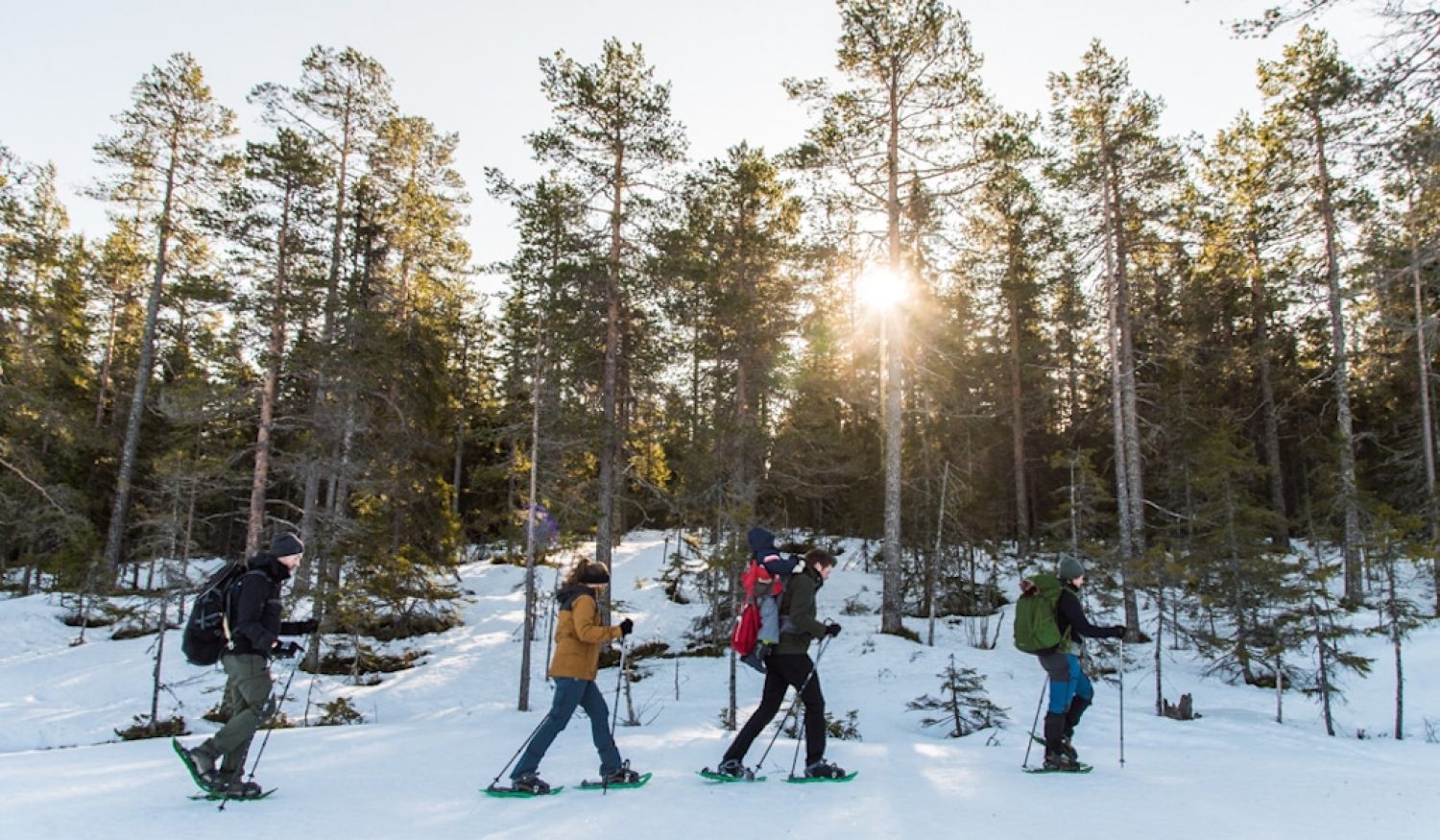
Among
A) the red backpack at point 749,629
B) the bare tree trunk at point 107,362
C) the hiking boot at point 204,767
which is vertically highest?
the bare tree trunk at point 107,362

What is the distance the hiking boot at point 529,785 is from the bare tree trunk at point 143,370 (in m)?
25.4

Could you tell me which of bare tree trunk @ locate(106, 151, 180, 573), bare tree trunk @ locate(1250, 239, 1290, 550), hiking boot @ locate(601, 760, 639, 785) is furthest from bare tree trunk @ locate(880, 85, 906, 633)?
bare tree trunk @ locate(106, 151, 180, 573)

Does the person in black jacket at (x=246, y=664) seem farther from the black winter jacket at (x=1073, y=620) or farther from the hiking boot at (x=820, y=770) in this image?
the black winter jacket at (x=1073, y=620)

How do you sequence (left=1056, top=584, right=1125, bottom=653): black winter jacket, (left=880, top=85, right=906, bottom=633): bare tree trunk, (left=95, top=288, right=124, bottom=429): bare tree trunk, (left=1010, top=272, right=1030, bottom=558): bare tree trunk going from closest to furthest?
(left=1056, top=584, right=1125, bottom=653): black winter jacket, (left=880, top=85, right=906, bottom=633): bare tree trunk, (left=1010, top=272, right=1030, bottom=558): bare tree trunk, (left=95, top=288, right=124, bottom=429): bare tree trunk

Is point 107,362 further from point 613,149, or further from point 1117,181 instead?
point 1117,181

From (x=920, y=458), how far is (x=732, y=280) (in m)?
8.32

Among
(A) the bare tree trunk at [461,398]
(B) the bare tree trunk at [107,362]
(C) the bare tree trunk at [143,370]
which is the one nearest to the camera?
(C) the bare tree trunk at [143,370]

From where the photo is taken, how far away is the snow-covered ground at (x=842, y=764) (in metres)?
5.25

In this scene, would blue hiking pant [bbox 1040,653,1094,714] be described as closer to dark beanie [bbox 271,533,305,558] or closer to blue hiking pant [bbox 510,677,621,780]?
blue hiking pant [bbox 510,677,621,780]

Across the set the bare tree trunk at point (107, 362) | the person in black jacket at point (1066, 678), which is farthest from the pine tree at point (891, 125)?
the bare tree trunk at point (107, 362)

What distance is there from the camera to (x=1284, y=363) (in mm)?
28328

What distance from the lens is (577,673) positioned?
6133 millimetres

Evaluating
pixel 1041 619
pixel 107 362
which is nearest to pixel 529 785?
pixel 1041 619

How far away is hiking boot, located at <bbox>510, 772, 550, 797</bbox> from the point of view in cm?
606
